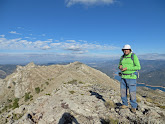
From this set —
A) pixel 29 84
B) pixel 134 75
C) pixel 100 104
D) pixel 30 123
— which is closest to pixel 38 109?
pixel 30 123

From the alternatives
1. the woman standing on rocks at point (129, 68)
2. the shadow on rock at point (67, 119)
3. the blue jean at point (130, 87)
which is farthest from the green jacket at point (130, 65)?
the shadow on rock at point (67, 119)

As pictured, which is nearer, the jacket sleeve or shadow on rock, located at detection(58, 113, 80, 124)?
the jacket sleeve

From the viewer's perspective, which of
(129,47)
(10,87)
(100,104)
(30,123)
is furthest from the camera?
(10,87)

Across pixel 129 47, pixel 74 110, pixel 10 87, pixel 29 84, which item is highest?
pixel 129 47

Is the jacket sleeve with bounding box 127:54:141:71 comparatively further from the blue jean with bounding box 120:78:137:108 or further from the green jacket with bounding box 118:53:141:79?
the blue jean with bounding box 120:78:137:108

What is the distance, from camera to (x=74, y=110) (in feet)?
35.9

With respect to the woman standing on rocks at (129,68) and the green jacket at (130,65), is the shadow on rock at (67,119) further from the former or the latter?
the green jacket at (130,65)

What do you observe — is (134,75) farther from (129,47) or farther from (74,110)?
(74,110)

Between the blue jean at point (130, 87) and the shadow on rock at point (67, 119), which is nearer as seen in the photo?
the blue jean at point (130, 87)

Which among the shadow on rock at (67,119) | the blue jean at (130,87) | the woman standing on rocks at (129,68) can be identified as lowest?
the shadow on rock at (67,119)

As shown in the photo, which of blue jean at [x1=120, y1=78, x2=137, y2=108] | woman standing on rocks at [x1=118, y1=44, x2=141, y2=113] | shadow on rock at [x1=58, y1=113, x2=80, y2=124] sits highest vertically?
woman standing on rocks at [x1=118, y1=44, x2=141, y2=113]

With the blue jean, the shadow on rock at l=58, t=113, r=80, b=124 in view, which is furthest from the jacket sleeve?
the shadow on rock at l=58, t=113, r=80, b=124

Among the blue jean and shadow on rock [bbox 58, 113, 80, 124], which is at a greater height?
the blue jean

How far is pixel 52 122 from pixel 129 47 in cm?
944
